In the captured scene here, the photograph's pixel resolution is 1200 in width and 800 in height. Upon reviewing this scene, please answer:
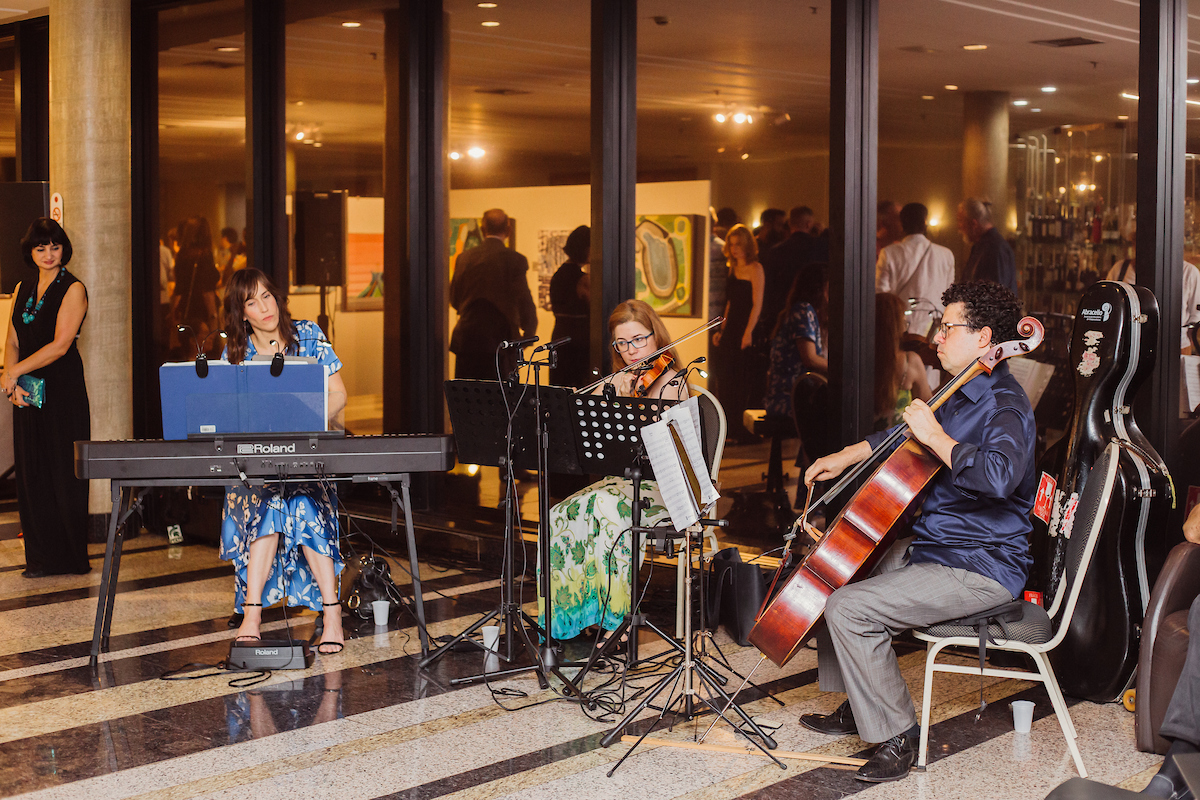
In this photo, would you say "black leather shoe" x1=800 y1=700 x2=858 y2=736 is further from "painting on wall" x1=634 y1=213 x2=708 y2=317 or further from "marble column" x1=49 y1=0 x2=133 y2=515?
"marble column" x1=49 y1=0 x2=133 y2=515

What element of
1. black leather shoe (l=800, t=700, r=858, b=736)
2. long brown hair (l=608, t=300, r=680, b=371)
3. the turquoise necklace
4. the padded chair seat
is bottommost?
black leather shoe (l=800, t=700, r=858, b=736)

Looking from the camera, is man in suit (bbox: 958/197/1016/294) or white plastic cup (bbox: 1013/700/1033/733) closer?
white plastic cup (bbox: 1013/700/1033/733)

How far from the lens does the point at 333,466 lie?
413 centimetres

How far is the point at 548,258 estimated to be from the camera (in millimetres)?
5676

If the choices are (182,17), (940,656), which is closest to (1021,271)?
(940,656)

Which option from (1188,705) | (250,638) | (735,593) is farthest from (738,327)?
(1188,705)

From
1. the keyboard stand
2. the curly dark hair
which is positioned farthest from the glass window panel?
the curly dark hair

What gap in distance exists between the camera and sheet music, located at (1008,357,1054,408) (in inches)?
180

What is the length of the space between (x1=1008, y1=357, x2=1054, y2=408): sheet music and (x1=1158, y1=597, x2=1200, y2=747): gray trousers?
1.67 m

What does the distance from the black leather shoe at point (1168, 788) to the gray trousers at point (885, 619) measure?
0.59 meters

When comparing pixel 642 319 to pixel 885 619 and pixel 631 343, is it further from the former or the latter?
pixel 885 619

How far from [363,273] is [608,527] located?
269 cm

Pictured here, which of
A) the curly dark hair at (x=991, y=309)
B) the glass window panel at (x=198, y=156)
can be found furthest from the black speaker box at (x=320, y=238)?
the curly dark hair at (x=991, y=309)

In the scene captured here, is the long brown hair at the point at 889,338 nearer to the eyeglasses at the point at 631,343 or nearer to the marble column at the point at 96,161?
the eyeglasses at the point at 631,343
